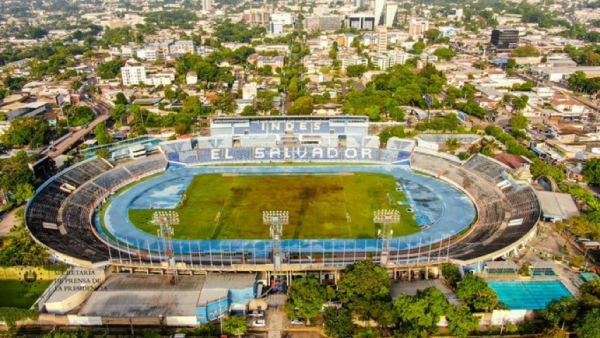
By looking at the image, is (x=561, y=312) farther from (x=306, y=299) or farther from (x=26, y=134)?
(x=26, y=134)

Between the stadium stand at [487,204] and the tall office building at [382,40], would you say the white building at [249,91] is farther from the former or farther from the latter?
the tall office building at [382,40]

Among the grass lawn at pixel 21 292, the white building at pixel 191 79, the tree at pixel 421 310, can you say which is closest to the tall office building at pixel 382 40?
the white building at pixel 191 79

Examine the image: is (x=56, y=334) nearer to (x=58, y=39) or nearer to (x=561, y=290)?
(x=561, y=290)

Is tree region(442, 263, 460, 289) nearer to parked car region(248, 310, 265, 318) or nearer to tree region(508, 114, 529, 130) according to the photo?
parked car region(248, 310, 265, 318)

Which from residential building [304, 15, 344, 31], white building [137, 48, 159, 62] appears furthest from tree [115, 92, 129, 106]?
residential building [304, 15, 344, 31]

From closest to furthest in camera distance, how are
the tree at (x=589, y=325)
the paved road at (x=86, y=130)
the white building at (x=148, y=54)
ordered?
1. the tree at (x=589, y=325)
2. the paved road at (x=86, y=130)
3. the white building at (x=148, y=54)

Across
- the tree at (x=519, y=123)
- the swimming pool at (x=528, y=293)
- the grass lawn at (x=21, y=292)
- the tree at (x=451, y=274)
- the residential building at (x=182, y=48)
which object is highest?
the residential building at (x=182, y=48)

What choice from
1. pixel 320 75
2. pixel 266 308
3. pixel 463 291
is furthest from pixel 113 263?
pixel 320 75
